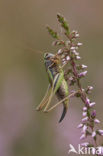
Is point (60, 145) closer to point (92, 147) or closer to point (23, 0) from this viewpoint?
point (92, 147)

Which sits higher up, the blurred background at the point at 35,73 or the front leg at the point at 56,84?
the blurred background at the point at 35,73

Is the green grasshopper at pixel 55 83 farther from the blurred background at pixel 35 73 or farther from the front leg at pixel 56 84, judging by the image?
the blurred background at pixel 35 73

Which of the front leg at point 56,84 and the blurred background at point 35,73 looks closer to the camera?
the front leg at point 56,84

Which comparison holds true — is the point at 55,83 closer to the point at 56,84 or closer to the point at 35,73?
the point at 56,84

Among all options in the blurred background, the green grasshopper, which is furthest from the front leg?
the blurred background

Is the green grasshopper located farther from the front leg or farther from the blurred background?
the blurred background

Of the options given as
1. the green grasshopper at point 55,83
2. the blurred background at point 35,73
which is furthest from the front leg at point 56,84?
the blurred background at point 35,73

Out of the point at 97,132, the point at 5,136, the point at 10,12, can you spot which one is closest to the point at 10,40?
the point at 10,12
